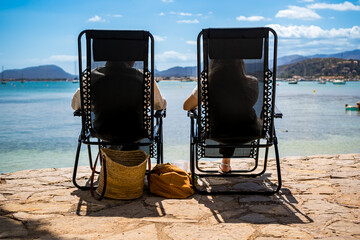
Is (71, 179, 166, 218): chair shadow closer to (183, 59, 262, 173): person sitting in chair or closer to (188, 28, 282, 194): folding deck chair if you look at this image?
(188, 28, 282, 194): folding deck chair

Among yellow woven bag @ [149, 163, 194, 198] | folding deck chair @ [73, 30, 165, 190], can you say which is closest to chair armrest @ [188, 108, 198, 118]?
folding deck chair @ [73, 30, 165, 190]

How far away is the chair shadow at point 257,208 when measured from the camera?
2.91 metres

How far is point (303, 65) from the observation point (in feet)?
470

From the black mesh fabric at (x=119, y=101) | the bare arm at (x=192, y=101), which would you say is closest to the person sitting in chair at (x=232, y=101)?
the bare arm at (x=192, y=101)

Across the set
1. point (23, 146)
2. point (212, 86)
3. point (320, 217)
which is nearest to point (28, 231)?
point (212, 86)

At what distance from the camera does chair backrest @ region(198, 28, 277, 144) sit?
10.9 feet

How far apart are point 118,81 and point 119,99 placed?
0.16 m

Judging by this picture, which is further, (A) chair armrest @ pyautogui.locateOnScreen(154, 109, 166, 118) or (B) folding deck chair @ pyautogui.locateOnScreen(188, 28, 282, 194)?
(A) chair armrest @ pyautogui.locateOnScreen(154, 109, 166, 118)

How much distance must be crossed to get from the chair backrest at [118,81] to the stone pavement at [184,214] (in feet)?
2.30

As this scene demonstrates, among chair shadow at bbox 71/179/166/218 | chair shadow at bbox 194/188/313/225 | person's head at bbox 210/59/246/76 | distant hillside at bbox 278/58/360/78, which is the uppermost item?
distant hillside at bbox 278/58/360/78

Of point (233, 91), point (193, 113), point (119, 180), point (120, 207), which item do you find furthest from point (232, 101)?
point (120, 207)

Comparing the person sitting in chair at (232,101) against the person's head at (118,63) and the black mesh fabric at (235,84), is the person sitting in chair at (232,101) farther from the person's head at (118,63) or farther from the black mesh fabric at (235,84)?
the person's head at (118,63)

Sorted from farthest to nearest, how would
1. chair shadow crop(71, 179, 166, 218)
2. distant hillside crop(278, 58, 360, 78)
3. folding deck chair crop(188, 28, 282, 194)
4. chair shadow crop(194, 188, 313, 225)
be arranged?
distant hillside crop(278, 58, 360, 78) → folding deck chair crop(188, 28, 282, 194) → chair shadow crop(71, 179, 166, 218) → chair shadow crop(194, 188, 313, 225)

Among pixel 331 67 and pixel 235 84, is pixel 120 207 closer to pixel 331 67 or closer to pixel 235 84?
pixel 235 84
